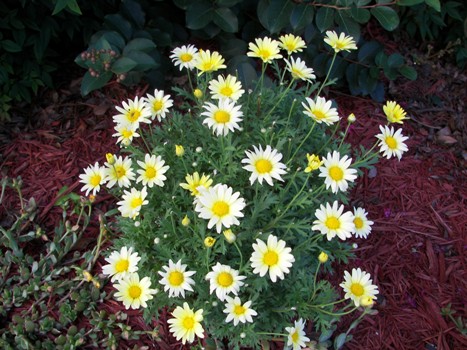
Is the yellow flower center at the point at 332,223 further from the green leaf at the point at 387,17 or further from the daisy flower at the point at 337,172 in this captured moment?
the green leaf at the point at 387,17

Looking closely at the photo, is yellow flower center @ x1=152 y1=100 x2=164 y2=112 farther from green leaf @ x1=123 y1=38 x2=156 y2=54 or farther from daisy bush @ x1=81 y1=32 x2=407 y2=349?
green leaf @ x1=123 y1=38 x2=156 y2=54

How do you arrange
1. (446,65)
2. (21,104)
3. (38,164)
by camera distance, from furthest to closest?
(446,65)
(21,104)
(38,164)

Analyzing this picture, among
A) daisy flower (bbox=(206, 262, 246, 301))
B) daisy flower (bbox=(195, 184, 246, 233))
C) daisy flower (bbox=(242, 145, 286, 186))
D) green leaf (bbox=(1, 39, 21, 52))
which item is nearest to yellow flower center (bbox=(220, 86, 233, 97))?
daisy flower (bbox=(242, 145, 286, 186))

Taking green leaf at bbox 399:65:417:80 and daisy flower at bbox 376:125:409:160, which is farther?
green leaf at bbox 399:65:417:80

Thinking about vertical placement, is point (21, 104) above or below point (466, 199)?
below

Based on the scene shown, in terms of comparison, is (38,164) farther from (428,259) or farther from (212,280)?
(428,259)

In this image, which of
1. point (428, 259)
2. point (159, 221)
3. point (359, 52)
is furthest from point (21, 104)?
point (428, 259)
